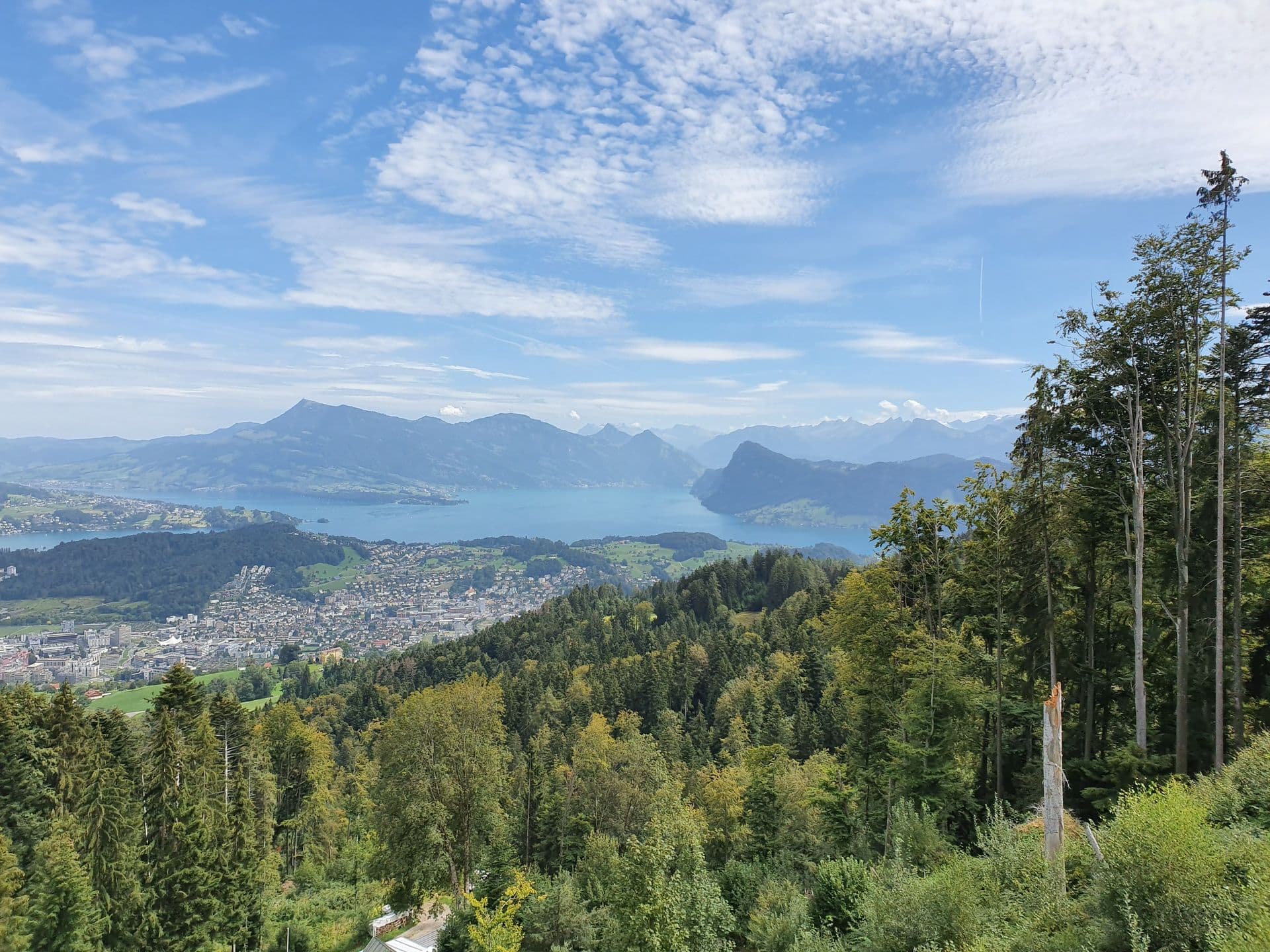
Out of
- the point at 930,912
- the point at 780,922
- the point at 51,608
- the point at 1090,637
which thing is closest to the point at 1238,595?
the point at 1090,637

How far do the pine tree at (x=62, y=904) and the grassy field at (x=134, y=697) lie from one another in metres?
60.1

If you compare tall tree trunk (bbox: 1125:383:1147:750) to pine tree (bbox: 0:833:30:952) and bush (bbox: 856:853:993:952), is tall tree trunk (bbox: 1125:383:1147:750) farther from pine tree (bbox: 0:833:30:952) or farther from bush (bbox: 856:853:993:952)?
pine tree (bbox: 0:833:30:952)

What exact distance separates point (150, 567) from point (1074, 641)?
717 feet

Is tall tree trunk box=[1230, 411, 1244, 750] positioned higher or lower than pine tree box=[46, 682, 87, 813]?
higher

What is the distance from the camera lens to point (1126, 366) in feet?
42.5

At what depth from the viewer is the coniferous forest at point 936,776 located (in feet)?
27.3

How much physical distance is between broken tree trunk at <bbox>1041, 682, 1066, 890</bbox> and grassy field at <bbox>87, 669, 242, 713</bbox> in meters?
81.0

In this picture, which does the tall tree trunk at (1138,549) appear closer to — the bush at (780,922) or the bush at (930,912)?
the bush at (930,912)

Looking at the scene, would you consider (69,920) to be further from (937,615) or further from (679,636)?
(679,636)

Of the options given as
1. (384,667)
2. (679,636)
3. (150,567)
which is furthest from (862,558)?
(150,567)

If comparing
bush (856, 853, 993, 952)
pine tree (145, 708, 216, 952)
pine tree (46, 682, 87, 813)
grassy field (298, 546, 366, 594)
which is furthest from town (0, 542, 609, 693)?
bush (856, 853, 993, 952)

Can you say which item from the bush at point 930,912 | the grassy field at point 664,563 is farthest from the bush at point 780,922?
the grassy field at point 664,563

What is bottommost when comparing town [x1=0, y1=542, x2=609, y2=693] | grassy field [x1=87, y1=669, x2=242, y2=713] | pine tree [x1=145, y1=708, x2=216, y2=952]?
town [x1=0, y1=542, x2=609, y2=693]

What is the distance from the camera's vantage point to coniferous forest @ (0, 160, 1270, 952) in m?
8.33
